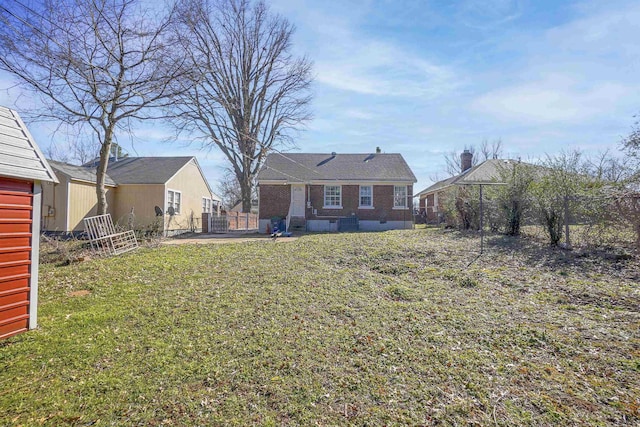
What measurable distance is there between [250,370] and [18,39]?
38.8 ft

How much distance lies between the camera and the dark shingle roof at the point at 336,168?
18.9m

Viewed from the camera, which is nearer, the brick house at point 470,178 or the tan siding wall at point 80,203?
the brick house at point 470,178

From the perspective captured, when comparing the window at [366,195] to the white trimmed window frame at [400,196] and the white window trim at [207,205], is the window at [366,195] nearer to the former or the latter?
the white trimmed window frame at [400,196]

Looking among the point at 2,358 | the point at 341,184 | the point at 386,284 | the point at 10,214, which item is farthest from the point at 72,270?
the point at 341,184

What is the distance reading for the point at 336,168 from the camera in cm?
1998

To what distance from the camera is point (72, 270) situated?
834cm

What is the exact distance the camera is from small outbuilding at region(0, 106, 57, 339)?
14.5 ft

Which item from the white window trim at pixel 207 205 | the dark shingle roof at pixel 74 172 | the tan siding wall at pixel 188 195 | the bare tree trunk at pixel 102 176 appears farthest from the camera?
the white window trim at pixel 207 205

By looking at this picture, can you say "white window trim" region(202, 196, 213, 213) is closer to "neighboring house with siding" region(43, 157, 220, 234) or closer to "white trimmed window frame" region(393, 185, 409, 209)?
"neighboring house with siding" region(43, 157, 220, 234)

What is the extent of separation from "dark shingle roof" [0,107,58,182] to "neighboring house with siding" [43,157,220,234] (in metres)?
9.82

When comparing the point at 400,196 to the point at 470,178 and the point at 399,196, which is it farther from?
the point at 470,178

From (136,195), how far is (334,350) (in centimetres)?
1833

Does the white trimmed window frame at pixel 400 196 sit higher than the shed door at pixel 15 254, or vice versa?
the white trimmed window frame at pixel 400 196

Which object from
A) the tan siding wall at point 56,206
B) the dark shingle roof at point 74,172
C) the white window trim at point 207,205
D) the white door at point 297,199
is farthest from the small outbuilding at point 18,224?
the white window trim at point 207,205
